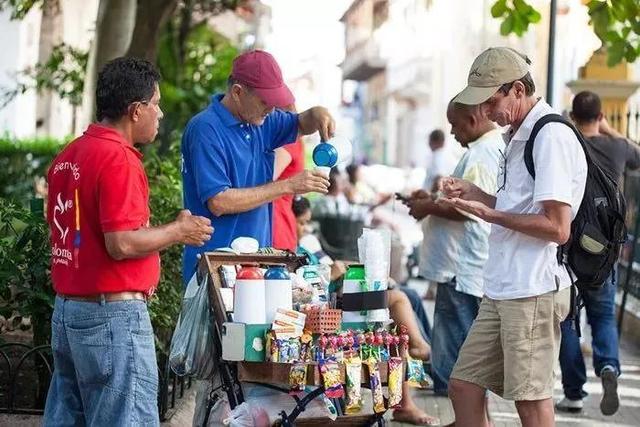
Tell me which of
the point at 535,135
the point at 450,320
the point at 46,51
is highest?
the point at 46,51

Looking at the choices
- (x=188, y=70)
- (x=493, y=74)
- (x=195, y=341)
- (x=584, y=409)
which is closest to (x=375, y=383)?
(x=195, y=341)

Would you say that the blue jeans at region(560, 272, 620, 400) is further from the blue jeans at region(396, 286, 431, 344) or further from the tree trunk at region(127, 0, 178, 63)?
the tree trunk at region(127, 0, 178, 63)

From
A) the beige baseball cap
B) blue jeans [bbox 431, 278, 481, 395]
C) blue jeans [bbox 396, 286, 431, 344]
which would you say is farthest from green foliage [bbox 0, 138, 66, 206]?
the beige baseball cap

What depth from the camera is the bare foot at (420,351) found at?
8469 mm

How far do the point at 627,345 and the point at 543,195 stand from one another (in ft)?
26.1

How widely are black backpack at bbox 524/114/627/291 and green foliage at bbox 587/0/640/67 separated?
10.8 ft

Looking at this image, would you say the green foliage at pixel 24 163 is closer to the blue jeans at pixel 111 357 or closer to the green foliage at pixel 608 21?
the green foliage at pixel 608 21

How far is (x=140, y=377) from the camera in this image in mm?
4945

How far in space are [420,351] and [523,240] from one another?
3063 millimetres

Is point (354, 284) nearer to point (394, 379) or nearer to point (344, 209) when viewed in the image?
point (394, 379)

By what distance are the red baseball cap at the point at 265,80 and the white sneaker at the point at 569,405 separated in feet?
12.3

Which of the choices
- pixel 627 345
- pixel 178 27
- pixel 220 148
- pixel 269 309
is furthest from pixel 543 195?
pixel 178 27

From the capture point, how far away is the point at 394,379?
5426 mm

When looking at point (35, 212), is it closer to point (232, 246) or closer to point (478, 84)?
point (232, 246)
